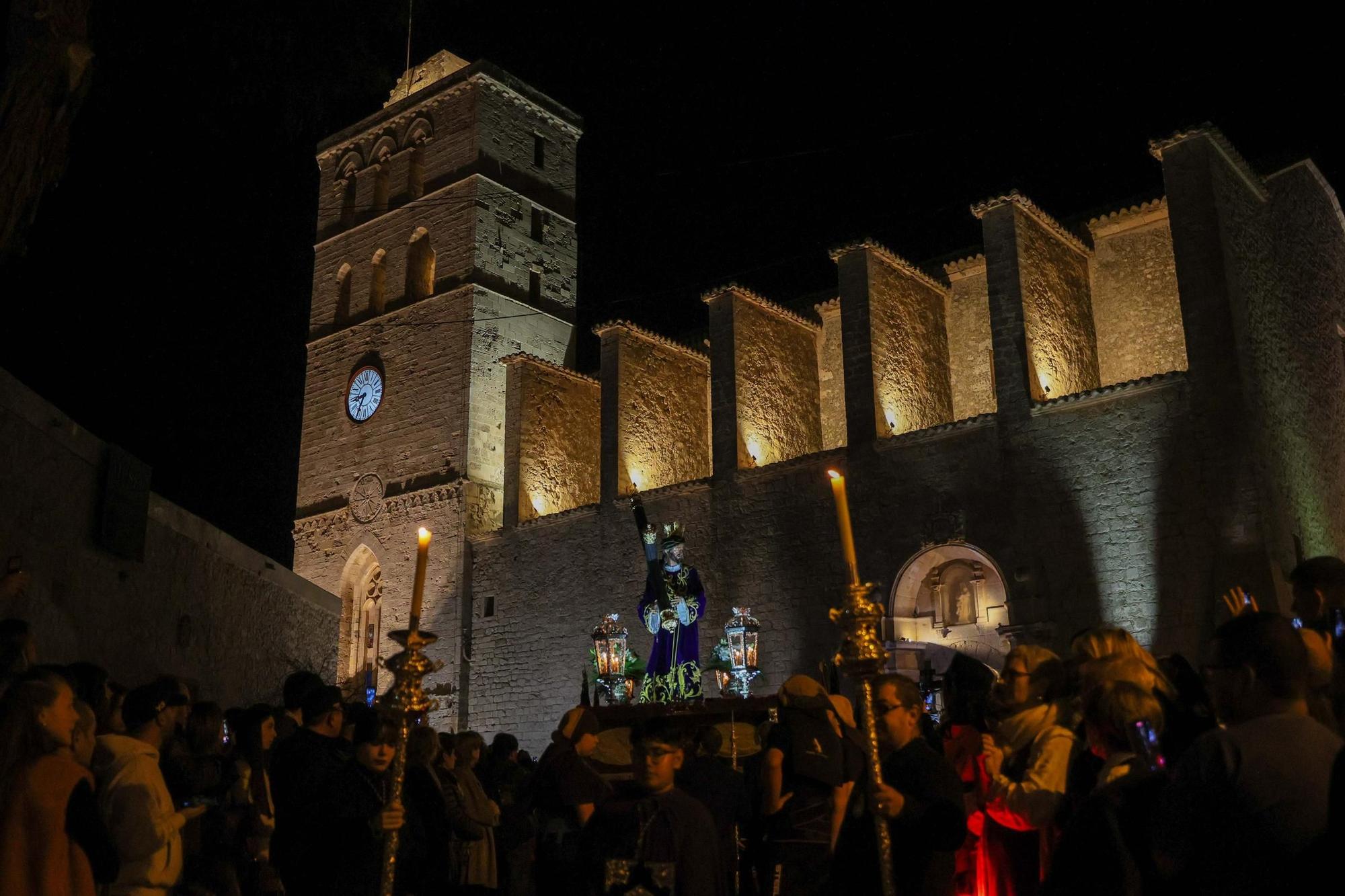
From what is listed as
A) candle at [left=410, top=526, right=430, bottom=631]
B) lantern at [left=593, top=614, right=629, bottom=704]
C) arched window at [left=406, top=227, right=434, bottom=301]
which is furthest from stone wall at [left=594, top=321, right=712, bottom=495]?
candle at [left=410, top=526, right=430, bottom=631]

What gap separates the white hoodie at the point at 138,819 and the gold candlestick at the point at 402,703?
86cm

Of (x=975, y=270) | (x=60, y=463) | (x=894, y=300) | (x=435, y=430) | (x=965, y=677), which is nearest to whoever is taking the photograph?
(x=965, y=677)

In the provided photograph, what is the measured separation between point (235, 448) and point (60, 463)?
776 inches

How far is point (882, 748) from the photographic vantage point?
472 centimetres

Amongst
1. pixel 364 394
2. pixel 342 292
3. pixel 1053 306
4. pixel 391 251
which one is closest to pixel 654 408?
pixel 364 394

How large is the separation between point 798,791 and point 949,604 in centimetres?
1190

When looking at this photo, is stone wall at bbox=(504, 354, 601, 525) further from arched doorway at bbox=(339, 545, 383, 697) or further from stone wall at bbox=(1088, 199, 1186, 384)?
stone wall at bbox=(1088, 199, 1186, 384)

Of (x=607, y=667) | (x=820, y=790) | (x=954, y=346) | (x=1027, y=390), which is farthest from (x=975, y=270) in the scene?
(x=820, y=790)

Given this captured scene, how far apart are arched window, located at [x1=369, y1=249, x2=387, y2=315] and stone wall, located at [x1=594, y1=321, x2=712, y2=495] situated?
680 centimetres

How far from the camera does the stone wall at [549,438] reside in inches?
840

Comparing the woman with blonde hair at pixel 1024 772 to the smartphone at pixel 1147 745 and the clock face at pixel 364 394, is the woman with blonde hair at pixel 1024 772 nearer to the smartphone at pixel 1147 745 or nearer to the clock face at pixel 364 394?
the smartphone at pixel 1147 745

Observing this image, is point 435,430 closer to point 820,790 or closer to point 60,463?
point 60,463

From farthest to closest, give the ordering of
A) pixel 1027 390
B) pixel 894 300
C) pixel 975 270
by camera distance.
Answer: pixel 975 270
pixel 894 300
pixel 1027 390

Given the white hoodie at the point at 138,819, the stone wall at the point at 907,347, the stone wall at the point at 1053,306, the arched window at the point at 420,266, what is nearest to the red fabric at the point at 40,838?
the white hoodie at the point at 138,819
